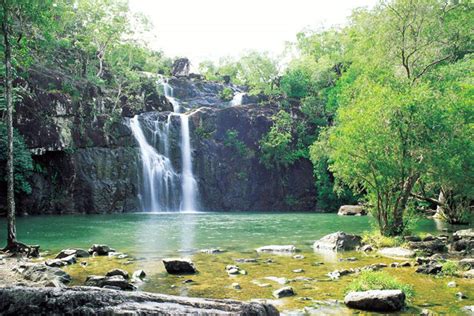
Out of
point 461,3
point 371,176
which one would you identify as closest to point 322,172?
point 461,3

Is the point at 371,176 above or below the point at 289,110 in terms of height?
below

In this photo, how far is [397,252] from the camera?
14.4 metres

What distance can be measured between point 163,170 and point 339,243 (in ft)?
101

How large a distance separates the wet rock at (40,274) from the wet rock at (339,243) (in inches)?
380

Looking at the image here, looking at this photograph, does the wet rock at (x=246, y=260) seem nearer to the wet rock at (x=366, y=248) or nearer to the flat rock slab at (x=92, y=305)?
the wet rock at (x=366, y=248)

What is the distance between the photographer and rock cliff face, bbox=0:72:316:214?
38.1 meters

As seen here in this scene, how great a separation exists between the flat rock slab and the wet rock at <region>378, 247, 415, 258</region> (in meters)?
10.9

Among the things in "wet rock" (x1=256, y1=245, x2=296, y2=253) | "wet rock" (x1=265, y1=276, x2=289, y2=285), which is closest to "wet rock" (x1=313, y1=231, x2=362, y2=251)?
"wet rock" (x1=256, y1=245, x2=296, y2=253)

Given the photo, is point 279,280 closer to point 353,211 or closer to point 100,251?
point 100,251

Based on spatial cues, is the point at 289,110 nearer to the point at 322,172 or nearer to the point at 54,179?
the point at 322,172

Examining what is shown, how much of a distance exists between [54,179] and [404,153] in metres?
32.6

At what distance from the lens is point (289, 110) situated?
58.0 m

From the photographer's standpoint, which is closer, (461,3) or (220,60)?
(461,3)

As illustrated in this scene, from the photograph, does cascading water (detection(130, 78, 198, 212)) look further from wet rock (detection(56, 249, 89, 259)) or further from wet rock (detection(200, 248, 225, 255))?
wet rock (detection(56, 249, 89, 259))
